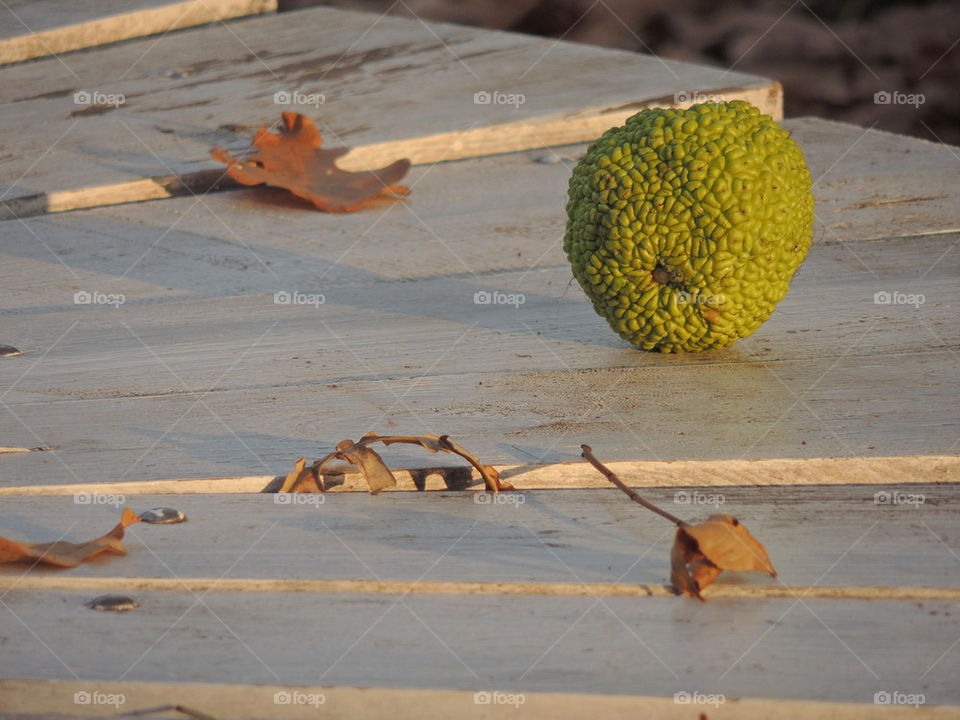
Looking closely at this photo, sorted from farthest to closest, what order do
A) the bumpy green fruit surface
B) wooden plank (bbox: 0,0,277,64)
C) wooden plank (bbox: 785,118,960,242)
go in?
wooden plank (bbox: 0,0,277,64), wooden plank (bbox: 785,118,960,242), the bumpy green fruit surface

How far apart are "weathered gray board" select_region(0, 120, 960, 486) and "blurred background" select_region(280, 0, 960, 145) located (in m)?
1.34

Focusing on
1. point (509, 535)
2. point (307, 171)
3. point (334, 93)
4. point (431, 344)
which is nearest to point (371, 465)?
point (509, 535)

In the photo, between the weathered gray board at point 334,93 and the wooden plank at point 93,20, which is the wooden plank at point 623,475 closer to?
the weathered gray board at point 334,93

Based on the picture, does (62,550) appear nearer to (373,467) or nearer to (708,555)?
(373,467)

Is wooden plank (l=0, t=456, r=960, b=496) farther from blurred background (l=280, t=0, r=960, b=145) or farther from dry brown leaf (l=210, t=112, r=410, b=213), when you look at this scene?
blurred background (l=280, t=0, r=960, b=145)

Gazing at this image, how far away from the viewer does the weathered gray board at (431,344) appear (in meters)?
1.08

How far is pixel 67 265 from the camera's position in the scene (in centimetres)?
172

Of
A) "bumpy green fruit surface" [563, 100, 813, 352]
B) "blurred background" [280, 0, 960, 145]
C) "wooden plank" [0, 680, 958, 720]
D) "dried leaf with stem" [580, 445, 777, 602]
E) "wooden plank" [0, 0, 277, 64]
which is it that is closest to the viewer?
"wooden plank" [0, 680, 958, 720]

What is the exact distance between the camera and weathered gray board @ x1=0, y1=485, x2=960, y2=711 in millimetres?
729

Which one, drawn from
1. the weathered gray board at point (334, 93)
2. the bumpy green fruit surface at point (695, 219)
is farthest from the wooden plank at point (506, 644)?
the weathered gray board at point (334, 93)

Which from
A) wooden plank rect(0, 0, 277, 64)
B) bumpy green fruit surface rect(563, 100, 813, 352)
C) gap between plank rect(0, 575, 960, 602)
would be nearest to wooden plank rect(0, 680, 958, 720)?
gap between plank rect(0, 575, 960, 602)

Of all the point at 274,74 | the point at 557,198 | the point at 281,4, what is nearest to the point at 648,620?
the point at 557,198

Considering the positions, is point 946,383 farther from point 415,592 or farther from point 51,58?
point 51,58

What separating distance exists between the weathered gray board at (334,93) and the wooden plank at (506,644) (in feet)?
4.48
